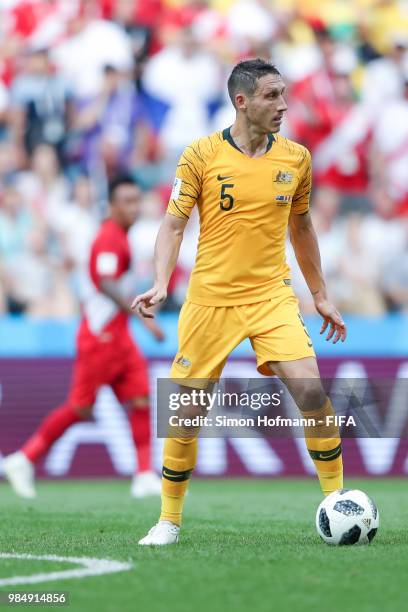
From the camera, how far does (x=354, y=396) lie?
8.18m

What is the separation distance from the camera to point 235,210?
6.46 meters

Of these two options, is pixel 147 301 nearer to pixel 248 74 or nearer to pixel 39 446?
pixel 248 74

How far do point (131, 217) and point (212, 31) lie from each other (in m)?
5.71

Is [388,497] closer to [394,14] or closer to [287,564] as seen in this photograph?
[287,564]

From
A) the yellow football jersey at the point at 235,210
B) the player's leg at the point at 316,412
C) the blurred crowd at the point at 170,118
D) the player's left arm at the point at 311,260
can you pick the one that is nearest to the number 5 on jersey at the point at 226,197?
the yellow football jersey at the point at 235,210

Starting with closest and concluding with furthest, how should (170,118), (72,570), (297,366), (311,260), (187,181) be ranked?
1. (72,570)
2. (297,366)
3. (187,181)
4. (311,260)
5. (170,118)

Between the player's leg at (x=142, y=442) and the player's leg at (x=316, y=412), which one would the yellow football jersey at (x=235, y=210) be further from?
the player's leg at (x=142, y=442)

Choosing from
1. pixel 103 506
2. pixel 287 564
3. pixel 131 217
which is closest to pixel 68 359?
pixel 131 217

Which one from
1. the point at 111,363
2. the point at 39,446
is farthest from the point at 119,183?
the point at 39,446

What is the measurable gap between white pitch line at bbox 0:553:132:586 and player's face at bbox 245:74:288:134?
8.06 ft

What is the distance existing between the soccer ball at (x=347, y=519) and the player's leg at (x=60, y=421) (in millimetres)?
4759

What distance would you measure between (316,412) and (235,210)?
1.19 m

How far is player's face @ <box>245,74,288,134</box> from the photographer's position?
252 inches

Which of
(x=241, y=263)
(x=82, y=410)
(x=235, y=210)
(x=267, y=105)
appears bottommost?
(x=82, y=410)
